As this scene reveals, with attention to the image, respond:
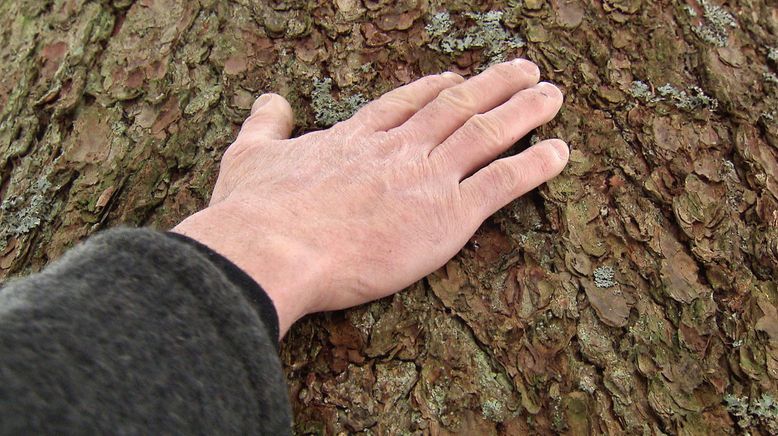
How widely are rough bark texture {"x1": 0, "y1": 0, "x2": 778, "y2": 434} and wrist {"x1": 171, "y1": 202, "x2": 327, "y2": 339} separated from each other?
191 mm

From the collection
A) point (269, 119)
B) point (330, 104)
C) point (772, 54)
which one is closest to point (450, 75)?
point (330, 104)

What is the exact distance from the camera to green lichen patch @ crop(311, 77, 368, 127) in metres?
1.90

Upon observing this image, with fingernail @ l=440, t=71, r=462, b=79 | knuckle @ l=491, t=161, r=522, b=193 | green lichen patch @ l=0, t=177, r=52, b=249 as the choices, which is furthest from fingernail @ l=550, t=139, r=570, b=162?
green lichen patch @ l=0, t=177, r=52, b=249

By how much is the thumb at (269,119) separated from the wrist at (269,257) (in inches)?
14.2

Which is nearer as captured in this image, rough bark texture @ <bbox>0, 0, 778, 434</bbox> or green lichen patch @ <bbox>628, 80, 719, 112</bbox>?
rough bark texture @ <bbox>0, 0, 778, 434</bbox>

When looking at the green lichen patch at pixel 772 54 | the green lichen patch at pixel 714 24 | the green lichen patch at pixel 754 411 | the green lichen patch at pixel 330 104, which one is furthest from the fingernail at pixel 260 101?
the green lichen patch at pixel 772 54

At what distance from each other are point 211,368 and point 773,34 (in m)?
2.02

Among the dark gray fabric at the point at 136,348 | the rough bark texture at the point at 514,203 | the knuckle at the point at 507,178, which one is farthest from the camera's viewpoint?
the knuckle at the point at 507,178

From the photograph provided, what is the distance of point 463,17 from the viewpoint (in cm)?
197

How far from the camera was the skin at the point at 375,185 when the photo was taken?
1.48 meters

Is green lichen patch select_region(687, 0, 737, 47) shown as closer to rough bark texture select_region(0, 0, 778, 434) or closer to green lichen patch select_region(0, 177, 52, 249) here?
rough bark texture select_region(0, 0, 778, 434)

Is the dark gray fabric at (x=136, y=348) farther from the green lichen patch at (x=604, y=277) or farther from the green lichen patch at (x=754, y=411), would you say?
the green lichen patch at (x=754, y=411)

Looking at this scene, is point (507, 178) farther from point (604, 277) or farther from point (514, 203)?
point (604, 277)

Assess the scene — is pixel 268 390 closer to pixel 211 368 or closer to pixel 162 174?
pixel 211 368
